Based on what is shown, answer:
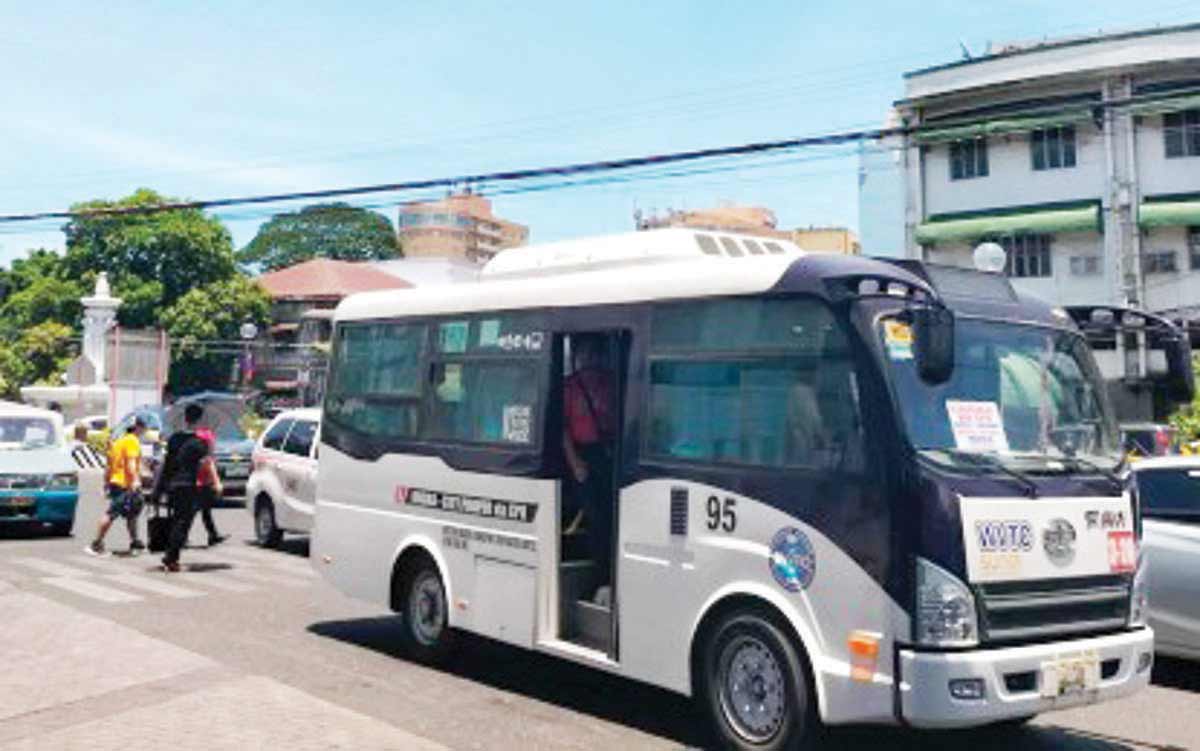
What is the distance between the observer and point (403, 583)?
9.31 m

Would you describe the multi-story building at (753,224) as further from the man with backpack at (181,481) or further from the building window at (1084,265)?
the man with backpack at (181,481)

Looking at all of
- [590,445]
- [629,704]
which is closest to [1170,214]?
[590,445]

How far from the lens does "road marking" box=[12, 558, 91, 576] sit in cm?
1330

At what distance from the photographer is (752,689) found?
6.35 meters

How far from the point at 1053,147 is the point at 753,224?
52641 millimetres

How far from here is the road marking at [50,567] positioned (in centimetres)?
1330

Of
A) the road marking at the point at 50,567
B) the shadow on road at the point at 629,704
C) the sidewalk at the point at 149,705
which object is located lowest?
the shadow on road at the point at 629,704

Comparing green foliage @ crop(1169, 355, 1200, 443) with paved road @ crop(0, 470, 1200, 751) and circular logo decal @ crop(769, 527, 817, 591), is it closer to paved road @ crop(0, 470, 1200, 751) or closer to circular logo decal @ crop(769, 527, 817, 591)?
paved road @ crop(0, 470, 1200, 751)

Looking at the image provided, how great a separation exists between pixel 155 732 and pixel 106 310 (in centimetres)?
3914

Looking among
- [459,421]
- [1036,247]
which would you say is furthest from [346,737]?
[1036,247]

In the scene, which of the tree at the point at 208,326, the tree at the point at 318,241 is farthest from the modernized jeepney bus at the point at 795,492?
the tree at the point at 318,241

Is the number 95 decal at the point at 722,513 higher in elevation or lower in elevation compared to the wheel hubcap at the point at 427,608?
higher

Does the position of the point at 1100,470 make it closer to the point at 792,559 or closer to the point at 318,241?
the point at 792,559

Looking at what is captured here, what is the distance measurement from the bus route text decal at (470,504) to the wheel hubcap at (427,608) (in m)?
0.59
